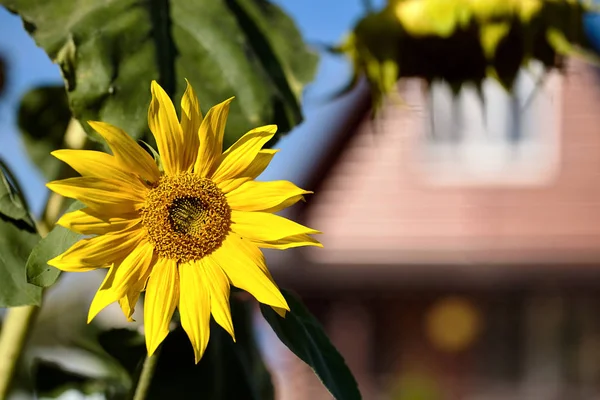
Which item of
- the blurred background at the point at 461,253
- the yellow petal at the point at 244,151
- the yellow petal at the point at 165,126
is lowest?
the blurred background at the point at 461,253

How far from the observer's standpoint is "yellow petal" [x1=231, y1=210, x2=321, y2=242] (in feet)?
1.52

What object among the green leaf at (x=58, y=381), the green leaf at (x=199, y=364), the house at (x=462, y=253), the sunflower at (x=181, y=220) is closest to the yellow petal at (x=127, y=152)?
the sunflower at (x=181, y=220)

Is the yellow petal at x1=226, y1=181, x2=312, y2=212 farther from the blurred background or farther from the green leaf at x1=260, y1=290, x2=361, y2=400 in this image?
the blurred background

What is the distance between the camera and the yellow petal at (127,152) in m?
0.45

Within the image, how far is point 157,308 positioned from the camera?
454 millimetres

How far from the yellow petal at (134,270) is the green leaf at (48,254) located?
1.0 inches

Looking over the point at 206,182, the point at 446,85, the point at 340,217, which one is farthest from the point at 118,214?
the point at 340,217

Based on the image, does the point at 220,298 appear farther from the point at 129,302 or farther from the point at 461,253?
the point at 461,253

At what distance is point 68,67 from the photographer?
58cm

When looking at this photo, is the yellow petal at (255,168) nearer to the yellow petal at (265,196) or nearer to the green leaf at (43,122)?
the yellow petal at (265,196)

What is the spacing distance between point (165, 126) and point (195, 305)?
84 mm

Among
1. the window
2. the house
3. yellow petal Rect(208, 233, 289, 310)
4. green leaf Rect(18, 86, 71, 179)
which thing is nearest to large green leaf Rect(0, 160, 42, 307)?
yellow petal Rect(208, 233, 289, 310)

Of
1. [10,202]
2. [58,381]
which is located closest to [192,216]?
[10,202]

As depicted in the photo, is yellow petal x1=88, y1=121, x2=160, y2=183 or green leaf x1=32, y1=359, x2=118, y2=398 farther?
green leaf x1=32, y1=359, x2=118, y2=398
